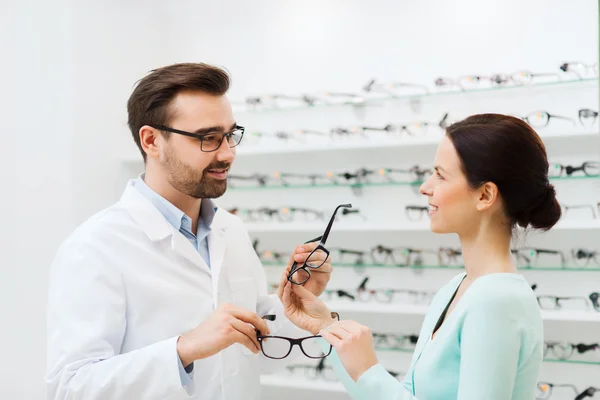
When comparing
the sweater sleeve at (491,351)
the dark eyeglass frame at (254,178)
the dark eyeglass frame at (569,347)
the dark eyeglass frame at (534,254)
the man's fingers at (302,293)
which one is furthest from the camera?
the dark eyeglass frame at (254,178)

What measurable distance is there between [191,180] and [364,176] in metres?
1.98

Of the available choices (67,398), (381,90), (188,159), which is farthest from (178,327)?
(381,90)

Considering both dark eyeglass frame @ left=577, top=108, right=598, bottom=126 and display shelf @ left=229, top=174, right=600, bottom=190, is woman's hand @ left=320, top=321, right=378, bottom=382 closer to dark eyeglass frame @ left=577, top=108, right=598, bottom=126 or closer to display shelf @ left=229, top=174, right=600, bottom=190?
display shelf @ left=229, top=174, right=600, bottom=190

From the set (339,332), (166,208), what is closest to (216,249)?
(166,208)

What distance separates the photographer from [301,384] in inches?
147

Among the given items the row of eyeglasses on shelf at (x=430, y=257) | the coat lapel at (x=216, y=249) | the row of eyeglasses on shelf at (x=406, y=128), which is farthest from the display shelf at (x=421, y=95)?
the coat lapel at (x=216, y=249)

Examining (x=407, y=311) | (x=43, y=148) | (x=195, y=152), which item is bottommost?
(x=407, y=311)

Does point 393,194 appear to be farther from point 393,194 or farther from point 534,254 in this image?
point 534,254

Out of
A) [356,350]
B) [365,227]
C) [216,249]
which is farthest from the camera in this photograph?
[365,227]

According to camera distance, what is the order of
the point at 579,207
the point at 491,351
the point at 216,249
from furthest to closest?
the point at 579,207
the point at 216,249
the point at 491,351

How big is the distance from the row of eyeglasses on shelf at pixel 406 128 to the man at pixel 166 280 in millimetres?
1817

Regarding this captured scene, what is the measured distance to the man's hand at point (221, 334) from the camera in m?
1.56

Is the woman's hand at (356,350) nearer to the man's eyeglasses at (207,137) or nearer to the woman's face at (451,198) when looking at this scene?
the woman's face at (451,198)

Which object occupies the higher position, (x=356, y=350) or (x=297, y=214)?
(x=297, y=214)
